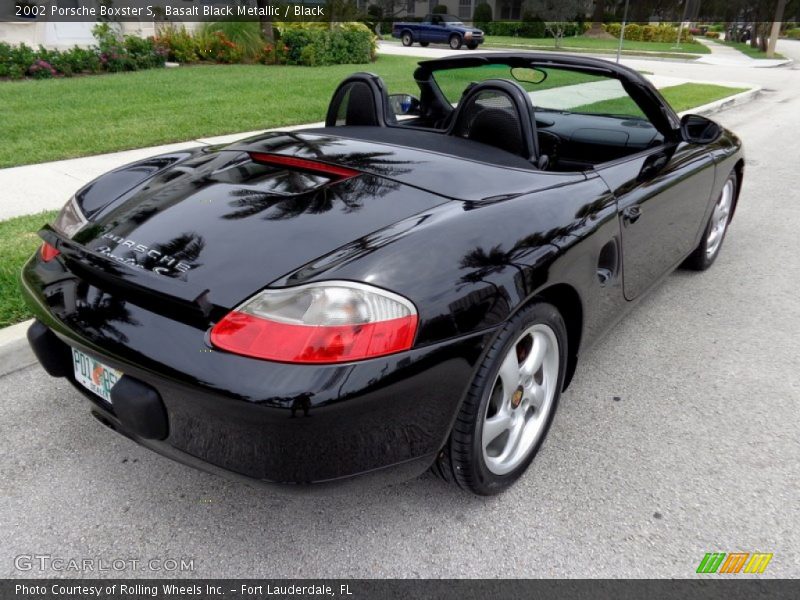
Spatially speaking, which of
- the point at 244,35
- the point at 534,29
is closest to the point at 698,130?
the point at 244,35

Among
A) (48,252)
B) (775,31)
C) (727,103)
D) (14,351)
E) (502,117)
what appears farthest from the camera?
(775,31)

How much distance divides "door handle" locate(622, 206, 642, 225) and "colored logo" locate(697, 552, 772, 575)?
1.30 metres

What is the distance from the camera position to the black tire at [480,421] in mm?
1985

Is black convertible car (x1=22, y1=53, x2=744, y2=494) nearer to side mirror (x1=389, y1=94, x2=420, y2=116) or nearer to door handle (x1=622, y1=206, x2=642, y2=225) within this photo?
door handle (x1=622, y1=206, x2=642, y2=225)

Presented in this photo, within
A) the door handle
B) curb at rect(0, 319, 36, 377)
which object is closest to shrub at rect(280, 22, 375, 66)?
curb at rect(0, 319, 36, 377)

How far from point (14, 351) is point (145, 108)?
22.5 feet

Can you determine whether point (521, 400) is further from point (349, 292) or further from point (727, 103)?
point (727, 103)

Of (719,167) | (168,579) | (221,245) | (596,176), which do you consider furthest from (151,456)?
(719,167)

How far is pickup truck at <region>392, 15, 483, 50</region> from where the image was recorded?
29.3 m

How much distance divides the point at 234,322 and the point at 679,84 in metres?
16.2

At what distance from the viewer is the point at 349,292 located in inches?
69.2

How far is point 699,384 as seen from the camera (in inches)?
123

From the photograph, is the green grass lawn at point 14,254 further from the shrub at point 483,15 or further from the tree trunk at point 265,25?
the shrub at point 483,15

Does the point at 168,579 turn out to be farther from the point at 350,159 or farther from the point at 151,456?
the point at 350,159
